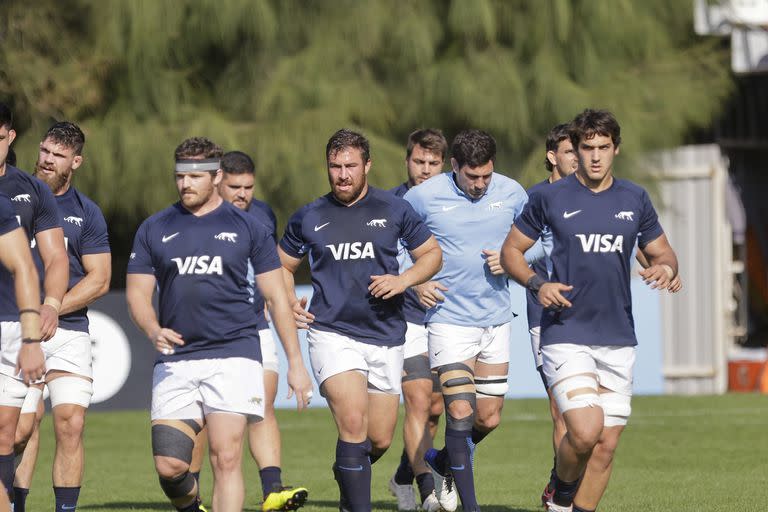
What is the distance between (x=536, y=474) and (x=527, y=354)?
8023 millimetres

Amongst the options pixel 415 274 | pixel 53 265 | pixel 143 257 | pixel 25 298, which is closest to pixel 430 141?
pixel 415 274

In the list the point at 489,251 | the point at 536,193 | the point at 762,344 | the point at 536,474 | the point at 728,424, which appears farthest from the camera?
the point at 762,344

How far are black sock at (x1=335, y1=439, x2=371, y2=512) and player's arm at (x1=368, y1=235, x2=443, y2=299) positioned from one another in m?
0.95

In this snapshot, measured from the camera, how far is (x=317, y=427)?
18.9 metres

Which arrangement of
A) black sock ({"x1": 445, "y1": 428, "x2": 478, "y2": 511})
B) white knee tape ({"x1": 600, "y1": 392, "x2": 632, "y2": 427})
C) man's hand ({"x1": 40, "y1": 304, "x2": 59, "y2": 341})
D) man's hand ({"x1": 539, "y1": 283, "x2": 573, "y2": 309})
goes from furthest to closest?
black sock ({"x1": 445, "y1": 428, "x2": 478, "y2": 511}) → white knee tape ({"x1": 600, "y1": 392, "x2": 632, "y2": 427}) → man's hand ({"x1": 539, "y1": 283, "x2": 573, "y2": 309}) → man's hand ({"x1": 40, "y1": 304, "x2": 59, "y2": 341})

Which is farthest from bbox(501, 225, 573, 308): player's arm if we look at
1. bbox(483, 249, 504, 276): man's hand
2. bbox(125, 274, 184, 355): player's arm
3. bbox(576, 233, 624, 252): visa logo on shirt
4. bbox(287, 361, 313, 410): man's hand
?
bbox(125, 274, 184, 355): player's arm

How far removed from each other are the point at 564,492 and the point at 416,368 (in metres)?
2.16

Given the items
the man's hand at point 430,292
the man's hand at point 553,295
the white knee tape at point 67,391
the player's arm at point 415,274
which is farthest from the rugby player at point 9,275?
the man's hand at point 430,292

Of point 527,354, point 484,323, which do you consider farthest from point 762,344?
point 484,323

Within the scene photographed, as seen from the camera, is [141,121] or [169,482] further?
[141,121]

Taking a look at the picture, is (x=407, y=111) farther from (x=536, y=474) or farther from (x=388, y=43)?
(x=536, y=474)

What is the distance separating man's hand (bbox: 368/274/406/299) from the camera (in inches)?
372

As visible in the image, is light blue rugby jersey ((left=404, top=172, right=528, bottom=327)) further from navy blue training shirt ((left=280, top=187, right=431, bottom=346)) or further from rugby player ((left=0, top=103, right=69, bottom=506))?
rugby player ((left=0, top=103, right=69, bottom=506))

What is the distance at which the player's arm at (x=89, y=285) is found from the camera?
9.41 metres
